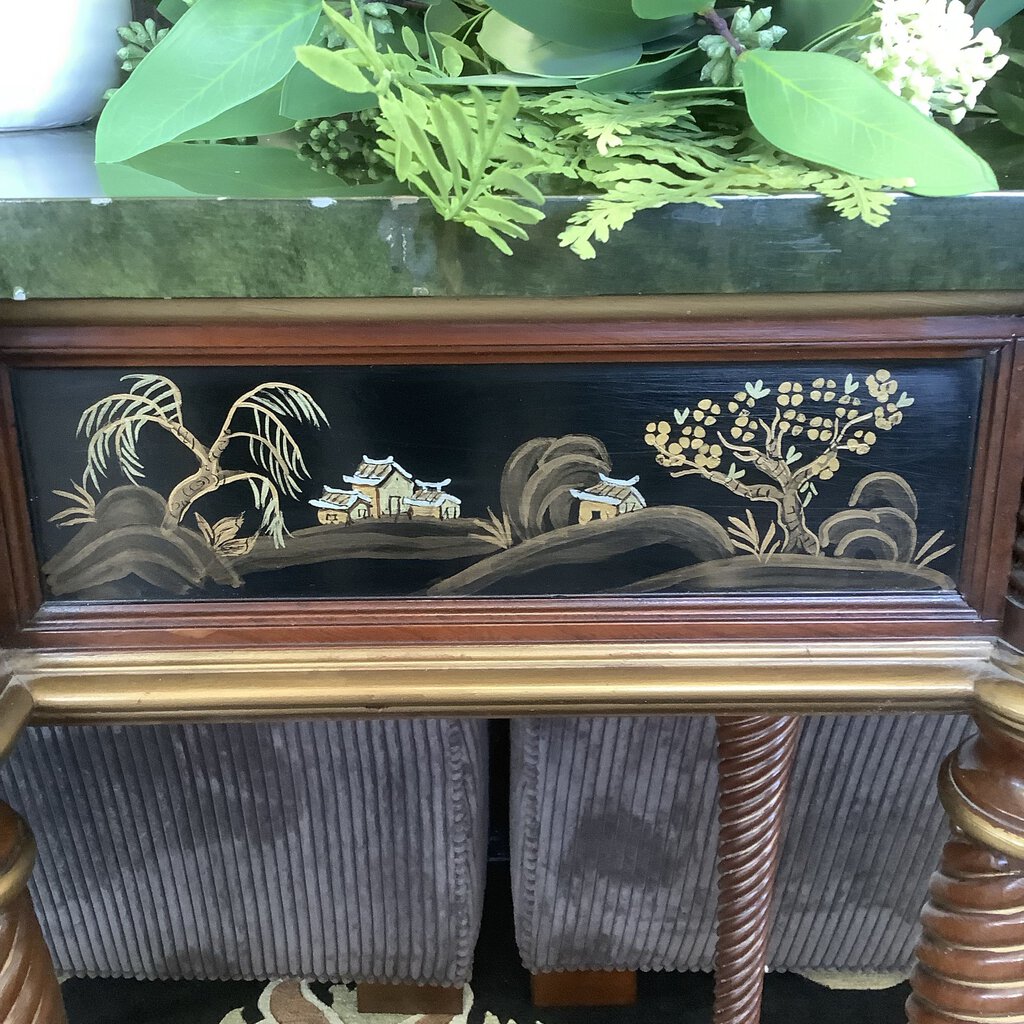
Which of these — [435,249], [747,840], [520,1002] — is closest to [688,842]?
[747,840]

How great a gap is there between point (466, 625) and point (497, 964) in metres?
0.60

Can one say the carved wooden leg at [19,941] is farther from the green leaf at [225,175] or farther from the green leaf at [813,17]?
the green leaf at [813,17]

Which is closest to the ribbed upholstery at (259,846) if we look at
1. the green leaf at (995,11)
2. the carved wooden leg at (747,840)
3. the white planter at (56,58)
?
the carved wooden leg at (747,840)

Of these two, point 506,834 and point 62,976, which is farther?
point 506,834

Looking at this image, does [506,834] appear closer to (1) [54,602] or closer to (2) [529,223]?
(1) [54,602]

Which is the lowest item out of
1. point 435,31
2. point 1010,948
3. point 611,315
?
point 1010,948

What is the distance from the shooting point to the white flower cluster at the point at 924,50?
30 cm

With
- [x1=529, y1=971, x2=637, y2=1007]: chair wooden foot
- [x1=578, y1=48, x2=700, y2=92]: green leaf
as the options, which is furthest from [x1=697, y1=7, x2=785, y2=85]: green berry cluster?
[x1=529, y1=971, x2=637, y2=1007]: chair wooden foot

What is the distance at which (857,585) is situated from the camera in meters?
0.37

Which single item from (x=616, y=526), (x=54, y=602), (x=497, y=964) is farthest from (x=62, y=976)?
(x=616, y=526)

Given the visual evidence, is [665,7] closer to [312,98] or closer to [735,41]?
[735,41]

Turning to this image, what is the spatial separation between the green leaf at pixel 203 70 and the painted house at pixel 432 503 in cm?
16

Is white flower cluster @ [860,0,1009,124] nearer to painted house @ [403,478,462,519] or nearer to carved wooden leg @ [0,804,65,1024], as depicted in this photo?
painted house @ [403,478,462,519]

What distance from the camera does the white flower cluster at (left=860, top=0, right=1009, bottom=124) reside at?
0.30 m
